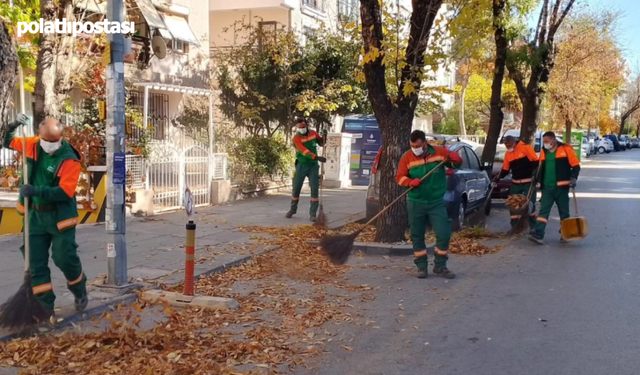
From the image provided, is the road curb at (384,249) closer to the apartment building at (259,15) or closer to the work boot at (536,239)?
the work boot at (536,239)

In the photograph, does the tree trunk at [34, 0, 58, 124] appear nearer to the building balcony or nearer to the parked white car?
the building balcony

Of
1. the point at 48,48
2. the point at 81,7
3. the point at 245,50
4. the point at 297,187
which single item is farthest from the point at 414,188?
the point at 245,50

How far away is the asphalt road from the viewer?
485 cm

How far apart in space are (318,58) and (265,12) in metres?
5.58

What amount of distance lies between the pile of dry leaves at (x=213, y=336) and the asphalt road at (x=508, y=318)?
13.1 inches

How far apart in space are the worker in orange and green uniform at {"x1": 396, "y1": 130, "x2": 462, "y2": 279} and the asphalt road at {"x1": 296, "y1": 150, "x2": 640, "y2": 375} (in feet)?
0.98

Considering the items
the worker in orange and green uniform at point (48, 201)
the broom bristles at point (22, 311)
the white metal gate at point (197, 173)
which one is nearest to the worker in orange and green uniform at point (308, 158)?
the white metal gate at point (197, 173)

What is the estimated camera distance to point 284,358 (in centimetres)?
495

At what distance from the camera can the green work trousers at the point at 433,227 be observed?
25.1 feet

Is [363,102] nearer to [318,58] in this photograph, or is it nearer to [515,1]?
[318,58]

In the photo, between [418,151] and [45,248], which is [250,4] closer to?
[418,151]

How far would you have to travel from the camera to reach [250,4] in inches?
822

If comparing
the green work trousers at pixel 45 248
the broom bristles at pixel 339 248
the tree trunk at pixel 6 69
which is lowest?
the broom bristles at pixel 339 248

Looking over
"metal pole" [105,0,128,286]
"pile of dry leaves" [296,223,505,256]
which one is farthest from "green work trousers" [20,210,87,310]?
"pile of dry leaves" [296,223,505,256]
